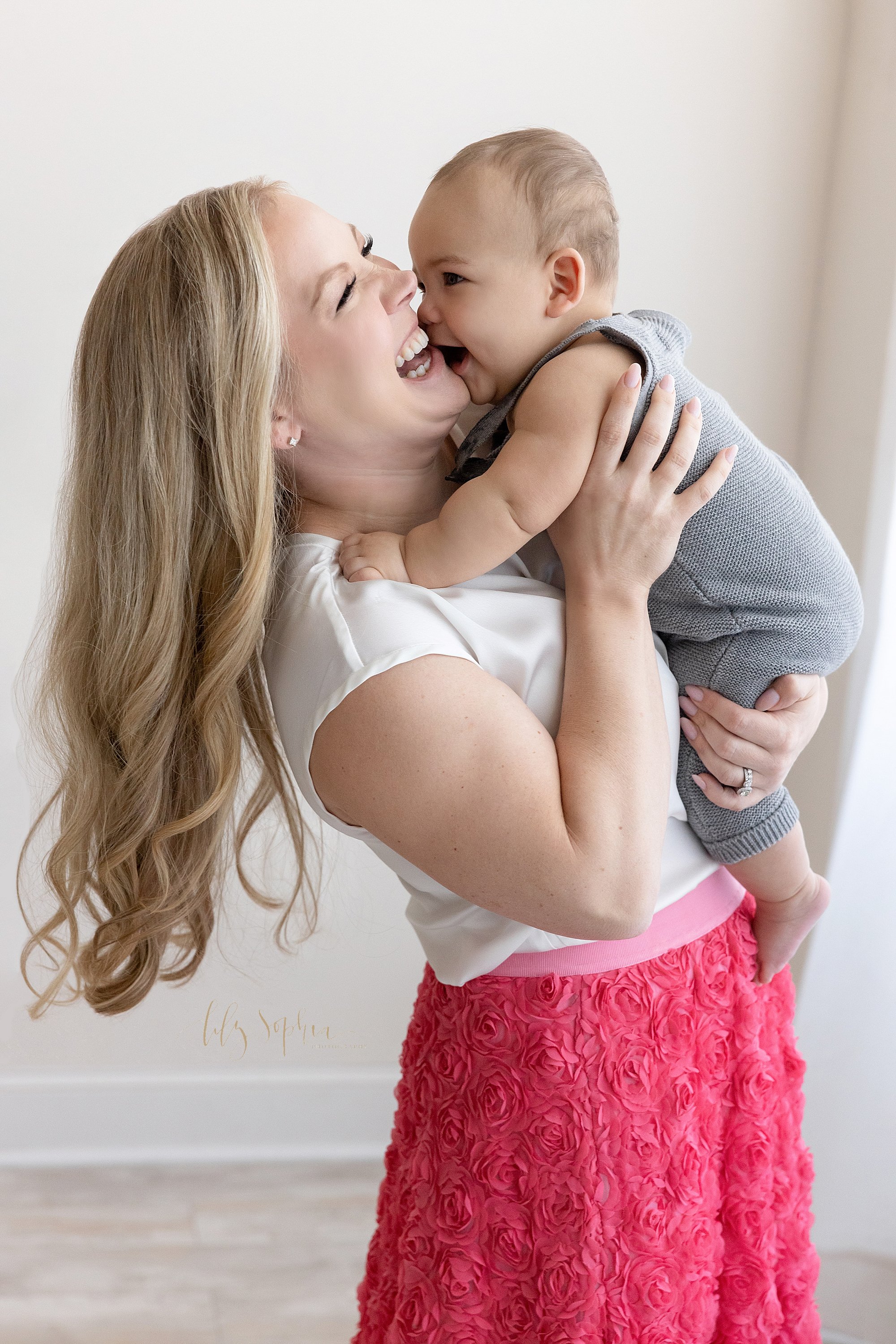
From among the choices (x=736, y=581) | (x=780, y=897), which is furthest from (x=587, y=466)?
(x=780, y=897)

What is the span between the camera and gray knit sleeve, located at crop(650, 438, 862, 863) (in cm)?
116

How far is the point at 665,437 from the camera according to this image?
108cm

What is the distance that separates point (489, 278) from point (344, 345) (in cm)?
20

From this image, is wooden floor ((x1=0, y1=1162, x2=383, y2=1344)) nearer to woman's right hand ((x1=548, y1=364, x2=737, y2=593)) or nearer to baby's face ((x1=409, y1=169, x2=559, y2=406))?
woman's right hand ((x1=548, y1=364, x2=737, y2=593))

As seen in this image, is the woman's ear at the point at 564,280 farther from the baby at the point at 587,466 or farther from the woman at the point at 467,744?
the woman at the point at 467,744

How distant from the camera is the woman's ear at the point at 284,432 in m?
1.14

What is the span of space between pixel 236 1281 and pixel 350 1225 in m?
0.29

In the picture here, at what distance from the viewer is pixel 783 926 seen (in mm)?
1240

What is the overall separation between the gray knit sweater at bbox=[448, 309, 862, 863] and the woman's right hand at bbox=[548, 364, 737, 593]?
4 centimetres

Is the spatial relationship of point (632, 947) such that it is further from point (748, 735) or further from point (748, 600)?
point (748, 600)

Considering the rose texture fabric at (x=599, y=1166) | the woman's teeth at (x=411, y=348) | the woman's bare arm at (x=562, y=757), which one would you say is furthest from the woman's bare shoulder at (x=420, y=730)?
the woman's teeth at (x=411, y=348)

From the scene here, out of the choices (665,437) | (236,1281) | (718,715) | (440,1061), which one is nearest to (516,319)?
(665,437)

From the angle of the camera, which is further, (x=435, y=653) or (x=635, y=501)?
(x=635, y=501)

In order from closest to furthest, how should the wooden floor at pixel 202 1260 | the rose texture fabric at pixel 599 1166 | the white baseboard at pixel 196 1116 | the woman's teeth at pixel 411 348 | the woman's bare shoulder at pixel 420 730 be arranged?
the woman's bare shoulder at pixel 420 730 → the rose texture fabric at pixel 599 1166 → the woman's teeth at pixel 411 348 → the wooden floor at pixel 202 1260 → the white baseboard at pixel 196 1116
